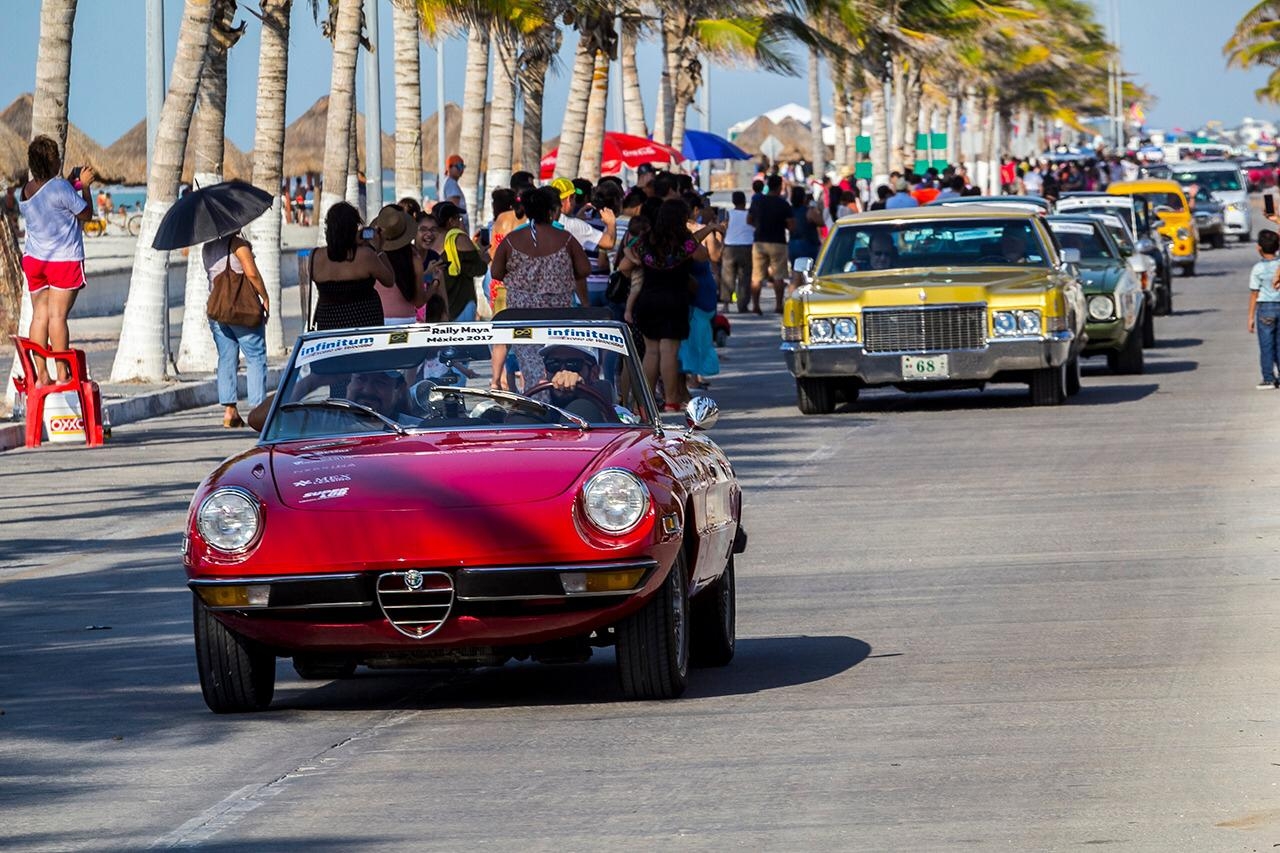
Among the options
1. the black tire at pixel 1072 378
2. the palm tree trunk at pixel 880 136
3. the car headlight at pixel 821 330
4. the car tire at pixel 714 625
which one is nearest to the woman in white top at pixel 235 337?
the car headlight at pixel 821 330

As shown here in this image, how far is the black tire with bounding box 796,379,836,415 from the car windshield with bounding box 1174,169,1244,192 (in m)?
41.9

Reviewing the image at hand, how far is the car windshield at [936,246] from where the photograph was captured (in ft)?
70.4

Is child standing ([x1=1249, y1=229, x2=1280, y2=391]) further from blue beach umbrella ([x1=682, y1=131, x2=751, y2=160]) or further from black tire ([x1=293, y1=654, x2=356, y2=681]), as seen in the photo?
blue beach umbrella ([x1=682, y1=131, x2=751, y2=160])

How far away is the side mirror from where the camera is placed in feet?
30.6

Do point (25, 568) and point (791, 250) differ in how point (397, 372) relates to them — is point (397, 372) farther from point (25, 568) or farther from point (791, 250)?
point (791, 250)

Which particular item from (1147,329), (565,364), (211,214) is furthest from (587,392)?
(1147,329)

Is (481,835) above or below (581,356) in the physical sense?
below

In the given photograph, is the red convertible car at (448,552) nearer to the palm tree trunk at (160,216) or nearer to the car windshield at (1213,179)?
the palm tree trunk at (160,216)

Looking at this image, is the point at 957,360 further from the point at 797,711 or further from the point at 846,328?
the point at 797,711

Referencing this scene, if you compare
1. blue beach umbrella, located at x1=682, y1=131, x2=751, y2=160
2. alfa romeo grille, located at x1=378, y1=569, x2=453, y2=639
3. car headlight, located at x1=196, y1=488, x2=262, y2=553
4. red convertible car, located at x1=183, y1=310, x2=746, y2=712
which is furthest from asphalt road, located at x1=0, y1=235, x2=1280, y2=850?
blue beach umbrella, located at x1=682, y1=131, x2=751, y2=160

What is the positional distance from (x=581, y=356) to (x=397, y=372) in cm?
70

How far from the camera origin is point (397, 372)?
30.6 ft

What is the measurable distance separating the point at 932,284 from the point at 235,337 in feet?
18.8

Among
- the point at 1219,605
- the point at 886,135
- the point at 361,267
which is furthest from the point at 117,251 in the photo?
the point at 1219,605
